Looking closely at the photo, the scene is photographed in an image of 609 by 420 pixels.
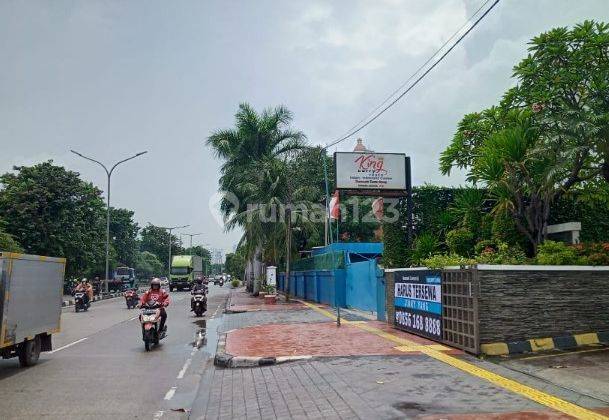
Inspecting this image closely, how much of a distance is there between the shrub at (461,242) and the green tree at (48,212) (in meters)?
31.1

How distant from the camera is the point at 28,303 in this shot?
1002 cm

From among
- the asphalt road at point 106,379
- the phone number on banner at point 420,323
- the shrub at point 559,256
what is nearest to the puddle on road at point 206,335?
the asphalt road at point 106,379

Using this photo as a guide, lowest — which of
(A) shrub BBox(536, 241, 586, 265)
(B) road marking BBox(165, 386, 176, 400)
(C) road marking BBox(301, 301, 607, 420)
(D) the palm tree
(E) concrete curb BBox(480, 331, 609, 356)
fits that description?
(B) road marking BBox(165, 386, 176, 400)

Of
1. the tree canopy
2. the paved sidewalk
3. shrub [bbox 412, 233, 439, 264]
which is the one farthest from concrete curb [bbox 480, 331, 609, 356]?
shrub [bbox 412, 233, 439, 264]

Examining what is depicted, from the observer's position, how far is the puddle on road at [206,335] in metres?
13.3

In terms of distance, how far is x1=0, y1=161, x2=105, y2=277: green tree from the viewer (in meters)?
37.5

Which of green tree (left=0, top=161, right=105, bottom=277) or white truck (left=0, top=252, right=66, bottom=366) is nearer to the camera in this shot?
white truck (left=0, top=252, right=66, bottom=366)

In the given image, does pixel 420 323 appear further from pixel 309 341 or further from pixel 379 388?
pixel 379 388

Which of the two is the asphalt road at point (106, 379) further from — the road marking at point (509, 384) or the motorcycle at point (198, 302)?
the motorcycle at point (198, 302)

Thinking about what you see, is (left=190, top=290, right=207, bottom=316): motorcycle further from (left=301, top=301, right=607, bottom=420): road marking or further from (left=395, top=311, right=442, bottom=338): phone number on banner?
(left=301, top=301, right=607, bottom=420): road marking

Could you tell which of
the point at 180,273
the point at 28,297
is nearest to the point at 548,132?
the point at 28,297

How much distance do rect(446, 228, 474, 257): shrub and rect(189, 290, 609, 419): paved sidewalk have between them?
5018 millimetres

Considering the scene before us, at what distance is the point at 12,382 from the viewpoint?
885 centimetres

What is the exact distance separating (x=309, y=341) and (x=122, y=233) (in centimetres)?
6788
